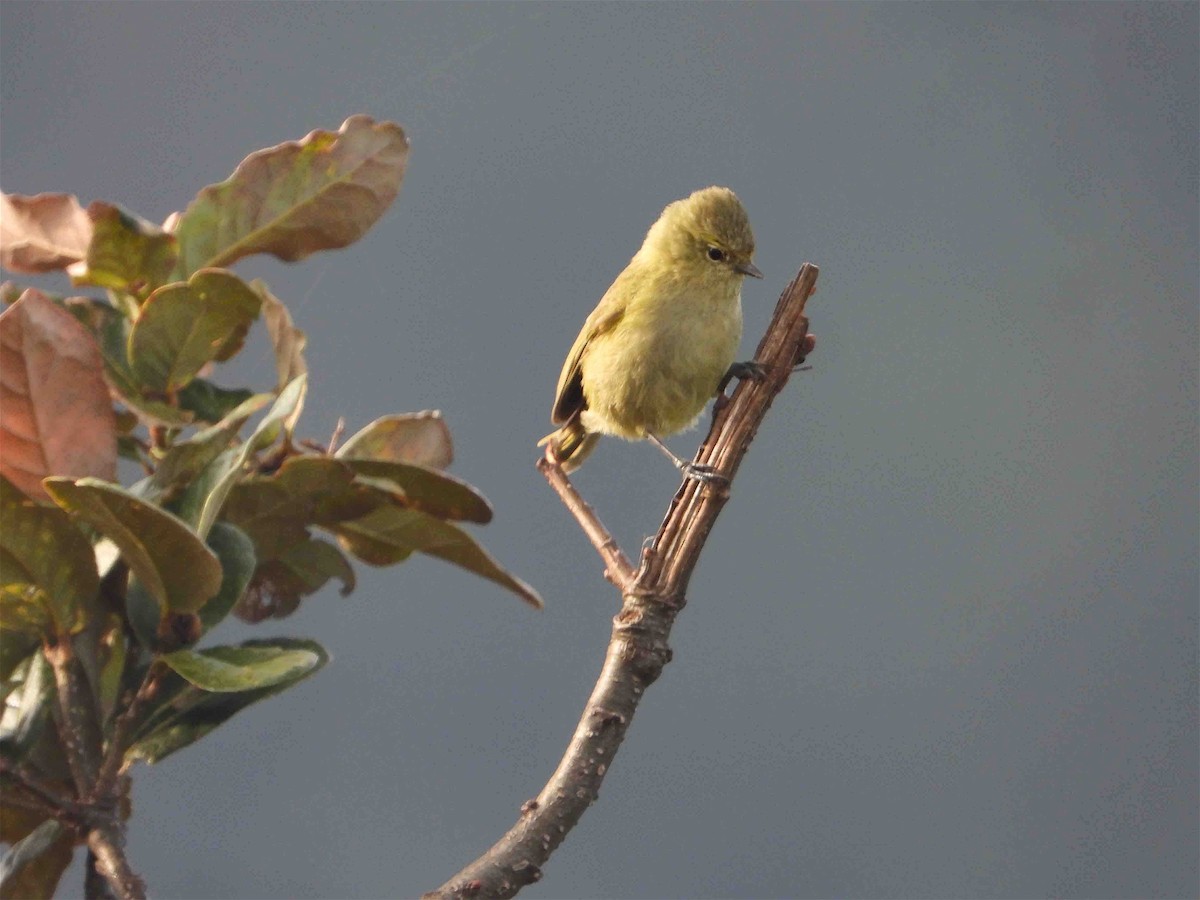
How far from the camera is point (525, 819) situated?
0.73 m

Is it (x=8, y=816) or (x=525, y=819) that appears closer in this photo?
(x=525, y=819)

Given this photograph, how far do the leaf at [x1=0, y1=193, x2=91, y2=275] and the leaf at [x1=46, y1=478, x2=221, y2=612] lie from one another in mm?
254

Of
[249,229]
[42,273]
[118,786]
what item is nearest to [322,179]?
[249,229]

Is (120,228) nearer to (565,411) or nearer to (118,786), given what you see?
(118,786)

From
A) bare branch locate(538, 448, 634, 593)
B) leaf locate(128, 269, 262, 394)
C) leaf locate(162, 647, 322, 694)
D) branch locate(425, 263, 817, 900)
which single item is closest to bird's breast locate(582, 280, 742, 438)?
bare branch locate(538, 448, 634, 593)

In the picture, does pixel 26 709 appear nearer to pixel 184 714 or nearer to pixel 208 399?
pixel 184 714

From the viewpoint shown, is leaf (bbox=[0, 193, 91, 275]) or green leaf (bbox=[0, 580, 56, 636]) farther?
leaf (bbox=[0, 193, 91, 275])

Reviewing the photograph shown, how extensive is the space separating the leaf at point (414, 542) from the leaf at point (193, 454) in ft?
0.47

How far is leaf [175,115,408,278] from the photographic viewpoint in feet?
3.16

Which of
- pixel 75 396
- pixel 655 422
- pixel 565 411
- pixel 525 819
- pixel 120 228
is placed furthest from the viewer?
pixel 565 411

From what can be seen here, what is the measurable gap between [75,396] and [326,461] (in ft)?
0.54

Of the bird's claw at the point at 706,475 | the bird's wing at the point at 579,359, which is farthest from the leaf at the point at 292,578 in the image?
the bird's wing at the point at 579,359

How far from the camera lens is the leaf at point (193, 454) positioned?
0.83m

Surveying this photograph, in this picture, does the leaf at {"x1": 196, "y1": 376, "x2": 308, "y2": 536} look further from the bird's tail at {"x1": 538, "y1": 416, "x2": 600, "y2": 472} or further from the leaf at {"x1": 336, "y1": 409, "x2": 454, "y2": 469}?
the bird's tail at {"x1": 538, "y1": 416, "x2": 600, "y2": 472}
